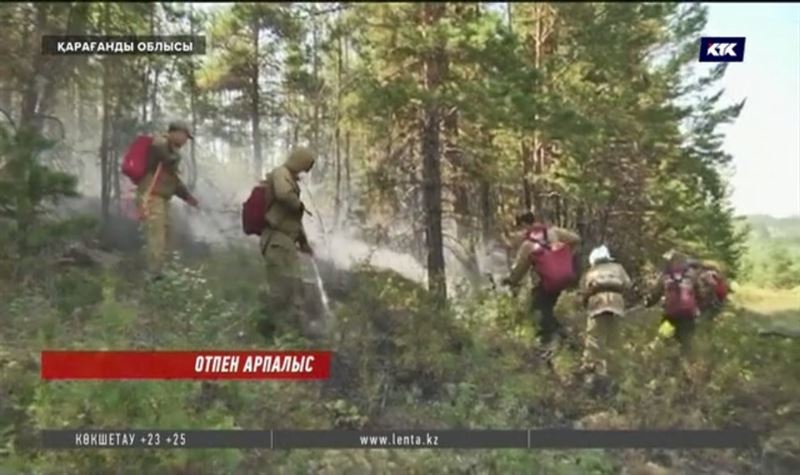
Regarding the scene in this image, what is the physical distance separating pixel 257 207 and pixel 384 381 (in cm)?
71

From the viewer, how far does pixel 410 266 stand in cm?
322

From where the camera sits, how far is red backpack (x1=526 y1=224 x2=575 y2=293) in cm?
323

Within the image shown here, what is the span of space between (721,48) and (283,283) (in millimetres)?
1593

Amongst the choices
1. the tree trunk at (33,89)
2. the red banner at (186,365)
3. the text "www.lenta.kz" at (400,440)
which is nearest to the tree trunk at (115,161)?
the tree trunk at (33,89)

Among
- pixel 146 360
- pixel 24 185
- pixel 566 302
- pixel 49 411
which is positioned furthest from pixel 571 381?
pixel 24 185

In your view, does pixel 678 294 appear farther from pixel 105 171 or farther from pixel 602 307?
pixel 105 171

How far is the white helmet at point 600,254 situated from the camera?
3217 mm

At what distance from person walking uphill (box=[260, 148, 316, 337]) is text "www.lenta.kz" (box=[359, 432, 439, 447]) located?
388 millimetres

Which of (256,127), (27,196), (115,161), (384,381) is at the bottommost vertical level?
(384,381)

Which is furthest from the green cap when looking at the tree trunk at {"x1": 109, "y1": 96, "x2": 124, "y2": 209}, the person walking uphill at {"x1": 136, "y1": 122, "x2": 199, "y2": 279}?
the tree trunk at {"x1": 109, "y1": 96, "x2": 124, "y2": 209}

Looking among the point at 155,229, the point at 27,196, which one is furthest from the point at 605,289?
the point at 27,196

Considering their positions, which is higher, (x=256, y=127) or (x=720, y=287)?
(x=256, y=127)

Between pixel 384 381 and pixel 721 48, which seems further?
pixel 384 381

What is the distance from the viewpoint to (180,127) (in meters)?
3.22
